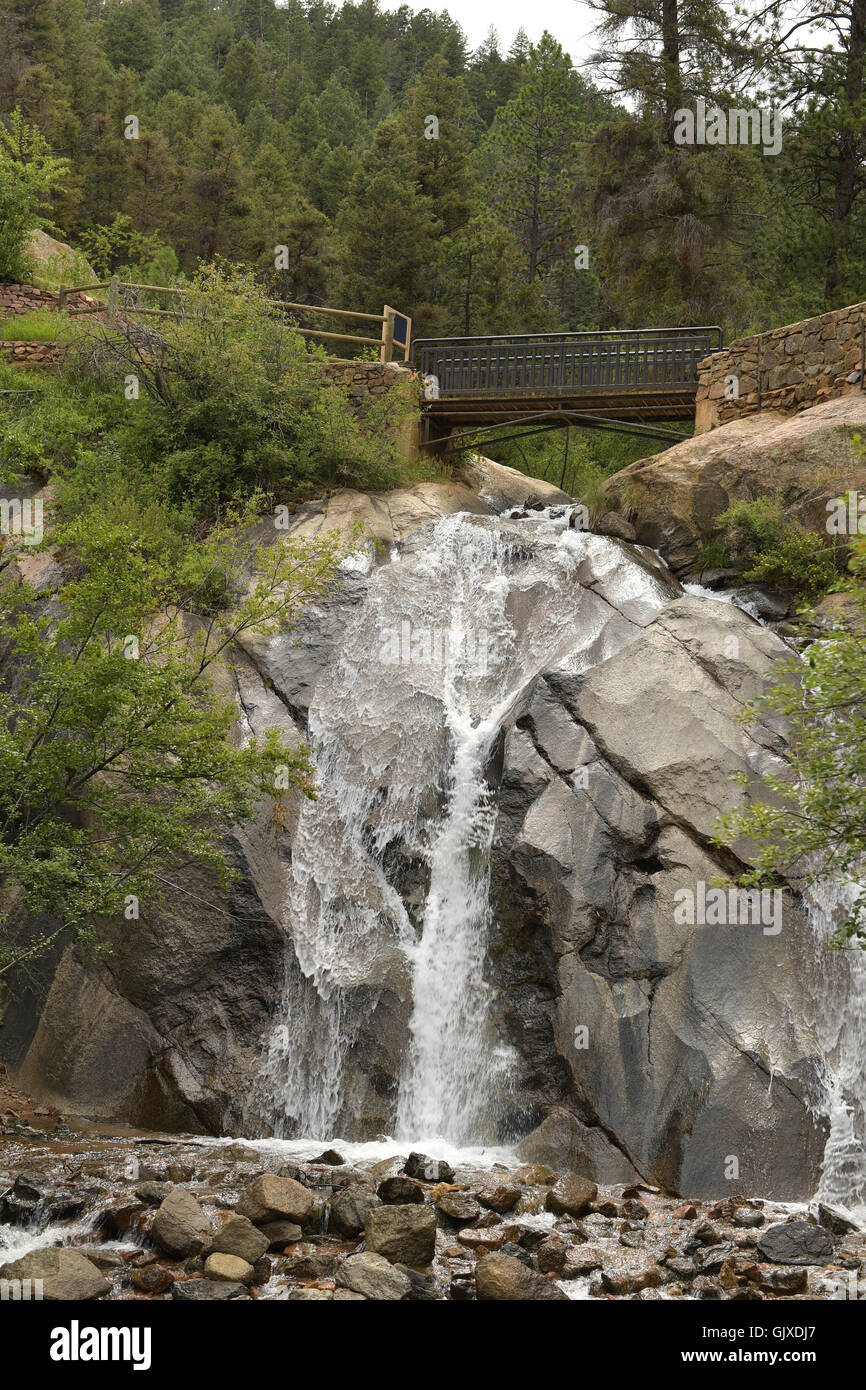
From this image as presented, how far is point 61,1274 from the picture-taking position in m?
8.02

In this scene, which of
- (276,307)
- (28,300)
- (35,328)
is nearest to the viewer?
(276,307)

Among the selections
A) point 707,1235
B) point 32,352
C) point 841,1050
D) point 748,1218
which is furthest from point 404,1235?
point 32,352

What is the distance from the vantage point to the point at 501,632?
16297 millimetres

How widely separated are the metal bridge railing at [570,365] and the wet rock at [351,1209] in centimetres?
1534

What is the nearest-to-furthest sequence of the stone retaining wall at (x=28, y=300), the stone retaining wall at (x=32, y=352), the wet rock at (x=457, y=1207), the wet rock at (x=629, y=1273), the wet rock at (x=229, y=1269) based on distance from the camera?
the wet rock at (x=229, y=1269), the wet rock at (x=629, y=1273), the wet rock at (x=457, y=1207), the stone retaining wall at (x=32, y=352), the stone retaining wall at (x=28, y=300)

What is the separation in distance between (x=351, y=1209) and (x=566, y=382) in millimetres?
16142

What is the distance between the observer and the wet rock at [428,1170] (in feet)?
33.9

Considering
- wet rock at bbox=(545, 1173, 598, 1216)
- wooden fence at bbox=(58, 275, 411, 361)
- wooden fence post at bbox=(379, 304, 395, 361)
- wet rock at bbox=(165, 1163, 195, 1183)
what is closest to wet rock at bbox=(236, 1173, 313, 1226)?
wet rock at bbox=(165, 1163, 195, 1183)

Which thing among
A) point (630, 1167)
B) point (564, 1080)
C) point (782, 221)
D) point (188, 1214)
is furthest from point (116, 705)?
point (782, 221)

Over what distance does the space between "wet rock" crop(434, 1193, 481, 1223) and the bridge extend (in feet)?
48.0

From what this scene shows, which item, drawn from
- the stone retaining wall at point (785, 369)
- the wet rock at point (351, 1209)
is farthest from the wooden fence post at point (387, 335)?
the wet rock at point (351, 1209)

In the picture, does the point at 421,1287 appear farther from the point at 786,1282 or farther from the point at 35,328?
the point at 35,328

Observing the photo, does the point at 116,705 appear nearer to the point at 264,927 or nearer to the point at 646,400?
the point at 264,927

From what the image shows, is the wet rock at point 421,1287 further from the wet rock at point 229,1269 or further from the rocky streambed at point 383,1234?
the wet rock at point 229,1269
